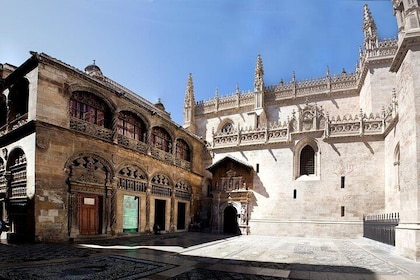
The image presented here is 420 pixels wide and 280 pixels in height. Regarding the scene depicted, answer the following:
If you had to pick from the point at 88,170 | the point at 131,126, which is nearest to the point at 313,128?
the point at 131,126

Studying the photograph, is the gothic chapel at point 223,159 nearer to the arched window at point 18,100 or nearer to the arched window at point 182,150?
the arched window at point 18,100

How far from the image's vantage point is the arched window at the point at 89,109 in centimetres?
1517

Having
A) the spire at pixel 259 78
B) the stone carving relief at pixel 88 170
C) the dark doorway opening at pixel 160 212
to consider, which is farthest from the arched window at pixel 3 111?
the spire at pixel 259 78

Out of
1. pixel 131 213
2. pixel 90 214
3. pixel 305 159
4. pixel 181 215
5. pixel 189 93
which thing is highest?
pixel 189 93

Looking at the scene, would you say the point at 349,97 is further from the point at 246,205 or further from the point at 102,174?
the point at 102,174

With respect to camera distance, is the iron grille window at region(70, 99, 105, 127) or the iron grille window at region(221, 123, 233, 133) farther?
the iron grille window at region(221, 123, 233, 133)

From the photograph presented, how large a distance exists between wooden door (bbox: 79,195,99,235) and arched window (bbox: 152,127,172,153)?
6.37 m

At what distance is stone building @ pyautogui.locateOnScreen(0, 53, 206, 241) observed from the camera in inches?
512

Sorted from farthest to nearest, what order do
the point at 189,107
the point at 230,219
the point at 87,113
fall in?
1. the point at 189,107
2. the point at 230,219
3. the point at 87,113

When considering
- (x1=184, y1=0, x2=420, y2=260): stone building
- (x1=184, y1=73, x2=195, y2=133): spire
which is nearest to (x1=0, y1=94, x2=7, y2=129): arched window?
(x1=184, y1=0, x2=420, y2=260): stone building

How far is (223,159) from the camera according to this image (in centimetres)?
2312

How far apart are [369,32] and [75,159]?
24.3 meters

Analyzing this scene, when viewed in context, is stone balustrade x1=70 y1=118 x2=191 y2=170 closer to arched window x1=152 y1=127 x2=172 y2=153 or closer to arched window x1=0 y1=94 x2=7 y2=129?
arched window x1=152 y1=127 x2=172 y2=153

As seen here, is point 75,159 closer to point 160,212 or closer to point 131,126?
point 131,126
